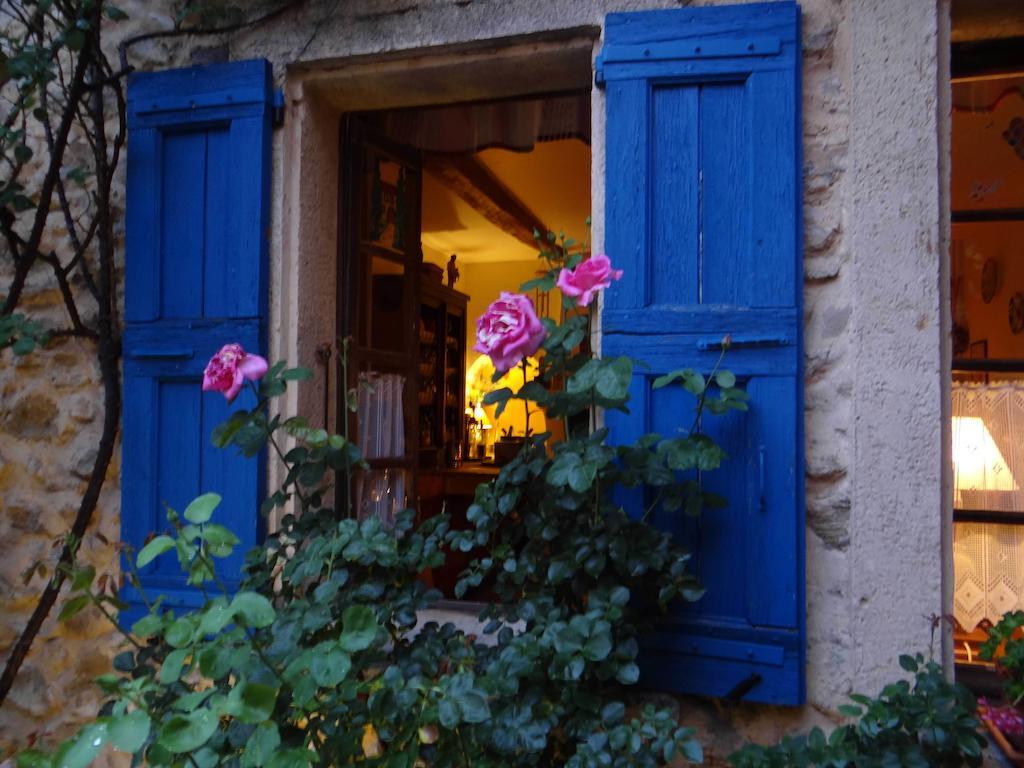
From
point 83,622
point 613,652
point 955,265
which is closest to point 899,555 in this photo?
point 613,652

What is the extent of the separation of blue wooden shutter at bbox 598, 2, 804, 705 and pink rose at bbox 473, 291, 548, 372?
49cm

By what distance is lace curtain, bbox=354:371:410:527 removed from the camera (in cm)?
288

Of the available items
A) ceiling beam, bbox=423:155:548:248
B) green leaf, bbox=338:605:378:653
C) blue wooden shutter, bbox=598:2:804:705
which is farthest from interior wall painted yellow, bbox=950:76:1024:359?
green leaf, bbox=338:605:378:653

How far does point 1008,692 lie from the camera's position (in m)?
1.92

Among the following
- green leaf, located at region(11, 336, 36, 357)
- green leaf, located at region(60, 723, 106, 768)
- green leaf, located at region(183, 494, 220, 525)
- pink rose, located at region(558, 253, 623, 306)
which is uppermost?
pink rose, located at region(558, 253, 623, 306)

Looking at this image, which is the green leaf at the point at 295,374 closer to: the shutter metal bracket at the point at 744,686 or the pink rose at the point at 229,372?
the pink rose at the point at 229,372

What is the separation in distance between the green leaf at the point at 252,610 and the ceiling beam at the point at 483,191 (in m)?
2.54

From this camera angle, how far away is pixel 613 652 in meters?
1.80

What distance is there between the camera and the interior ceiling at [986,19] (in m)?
2.17

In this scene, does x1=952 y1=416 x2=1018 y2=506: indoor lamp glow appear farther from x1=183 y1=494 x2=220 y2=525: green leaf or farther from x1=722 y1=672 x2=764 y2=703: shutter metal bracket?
x1=183 y1=494 x2=220 y2=525: green leaf

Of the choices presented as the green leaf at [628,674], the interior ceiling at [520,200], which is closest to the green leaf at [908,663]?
the green leaf at [628,674]

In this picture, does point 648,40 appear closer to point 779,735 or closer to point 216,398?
point 216,398

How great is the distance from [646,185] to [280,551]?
4.74 feet

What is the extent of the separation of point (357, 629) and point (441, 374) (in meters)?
4.74
